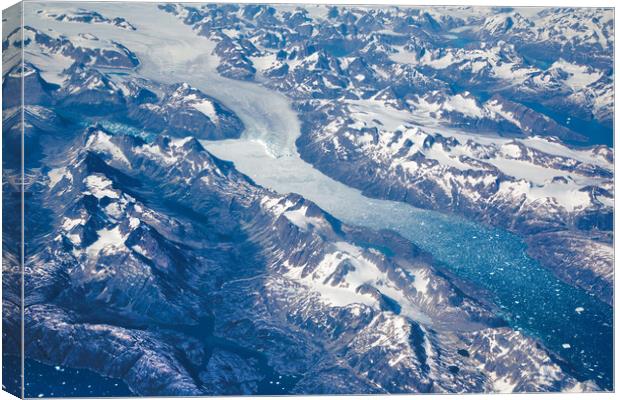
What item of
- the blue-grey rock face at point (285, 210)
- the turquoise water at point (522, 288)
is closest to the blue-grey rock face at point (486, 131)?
the blue-grey rock face at point (285, 210)

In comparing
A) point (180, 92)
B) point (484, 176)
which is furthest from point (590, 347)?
point (180, 92)

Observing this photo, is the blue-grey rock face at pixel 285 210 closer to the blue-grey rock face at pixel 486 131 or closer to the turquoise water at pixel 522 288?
the blue-grey rock face at pixel 486 131

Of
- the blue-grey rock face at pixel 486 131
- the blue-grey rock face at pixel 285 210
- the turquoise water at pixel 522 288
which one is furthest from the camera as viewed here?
the blue-grey rock face at pixel 486 131

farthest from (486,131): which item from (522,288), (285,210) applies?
(522,288)

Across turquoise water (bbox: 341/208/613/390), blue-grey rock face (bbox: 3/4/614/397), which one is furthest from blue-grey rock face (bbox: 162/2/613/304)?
turquoise water (bbox: 341/208/613/390)

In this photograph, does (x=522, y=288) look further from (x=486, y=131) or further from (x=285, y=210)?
(x=486, y=131)

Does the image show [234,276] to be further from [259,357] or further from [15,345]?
[15,345]

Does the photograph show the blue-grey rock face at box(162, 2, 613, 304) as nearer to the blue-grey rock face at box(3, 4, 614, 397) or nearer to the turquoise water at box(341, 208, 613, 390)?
the blue-grey rock face at box(3, 4, 614, 397)

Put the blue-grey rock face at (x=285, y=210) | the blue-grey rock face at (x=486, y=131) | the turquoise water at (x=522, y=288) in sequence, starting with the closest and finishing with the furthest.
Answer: the blue-grey rock face at (x=285, y=210)
the turquoise water at (x=522, y=288)
the blue-grey rock face at (x=486, y=131)

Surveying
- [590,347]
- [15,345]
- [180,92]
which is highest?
[15,345]
